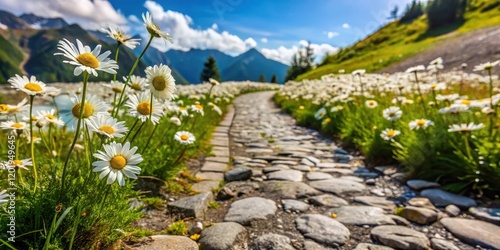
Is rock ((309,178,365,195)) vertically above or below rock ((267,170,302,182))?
above

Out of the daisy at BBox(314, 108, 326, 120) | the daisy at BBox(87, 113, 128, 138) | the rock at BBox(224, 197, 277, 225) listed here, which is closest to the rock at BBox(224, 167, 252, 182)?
the rock at BBox(224, 197, 277, 225)

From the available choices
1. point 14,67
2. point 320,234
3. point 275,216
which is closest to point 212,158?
point 275,216

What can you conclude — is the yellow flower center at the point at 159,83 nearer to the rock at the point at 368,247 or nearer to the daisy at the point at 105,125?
the daisy at the point at 105,125

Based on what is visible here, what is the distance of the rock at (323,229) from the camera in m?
2.29

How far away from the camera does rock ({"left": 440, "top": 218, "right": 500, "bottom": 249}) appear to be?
2.25 m

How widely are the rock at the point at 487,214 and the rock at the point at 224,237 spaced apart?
207 cm

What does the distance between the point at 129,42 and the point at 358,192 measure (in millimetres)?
2774

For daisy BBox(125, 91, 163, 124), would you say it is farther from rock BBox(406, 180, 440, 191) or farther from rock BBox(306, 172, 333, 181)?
rock BBox(406, 180, 440, 191)

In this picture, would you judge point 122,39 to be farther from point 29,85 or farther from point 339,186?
point 339,186

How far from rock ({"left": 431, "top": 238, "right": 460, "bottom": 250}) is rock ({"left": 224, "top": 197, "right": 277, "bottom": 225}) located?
1251 millimetres

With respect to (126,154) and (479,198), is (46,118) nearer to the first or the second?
(126,154)

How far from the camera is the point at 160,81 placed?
5.47 ft

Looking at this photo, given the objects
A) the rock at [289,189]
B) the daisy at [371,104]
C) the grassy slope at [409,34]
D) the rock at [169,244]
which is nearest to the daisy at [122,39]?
the rock at [169,244]

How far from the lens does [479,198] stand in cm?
312
